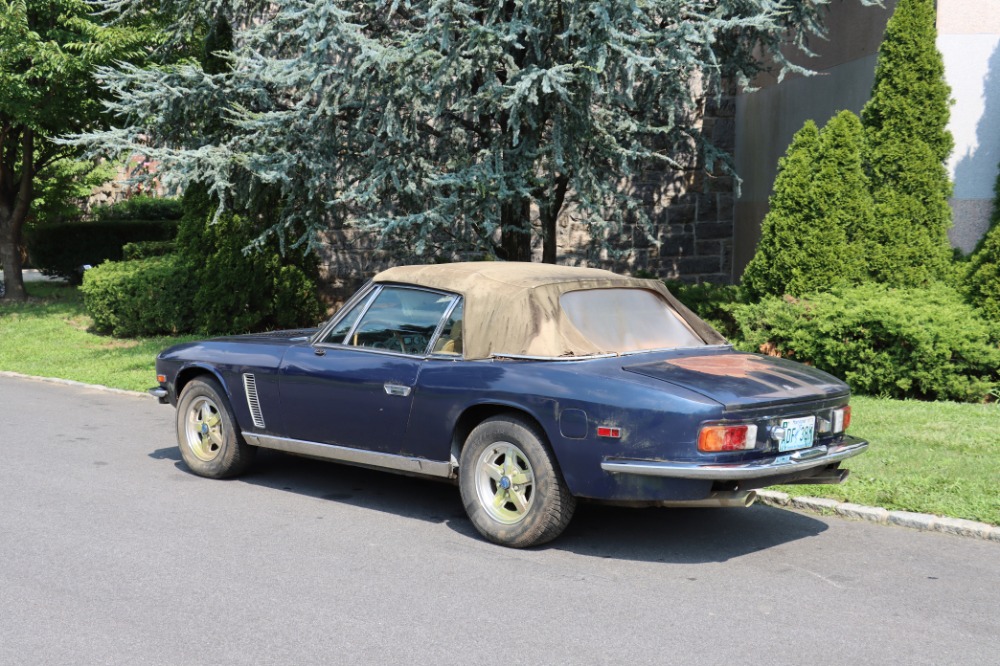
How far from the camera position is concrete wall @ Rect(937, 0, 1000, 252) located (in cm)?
1230

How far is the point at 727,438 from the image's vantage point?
5500 mm

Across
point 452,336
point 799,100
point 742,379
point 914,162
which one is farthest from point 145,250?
point 742,379

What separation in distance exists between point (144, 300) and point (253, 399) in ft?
34.6

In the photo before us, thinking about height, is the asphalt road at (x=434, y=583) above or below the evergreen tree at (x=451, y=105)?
below

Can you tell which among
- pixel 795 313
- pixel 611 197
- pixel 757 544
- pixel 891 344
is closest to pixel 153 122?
pixel 611 197

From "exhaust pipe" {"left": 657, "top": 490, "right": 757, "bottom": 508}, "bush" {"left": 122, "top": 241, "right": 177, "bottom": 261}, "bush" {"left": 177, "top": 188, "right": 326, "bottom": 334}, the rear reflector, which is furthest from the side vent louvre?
"bush" {"left": 122, "top": 241, "right": 177, "bottom": 261}

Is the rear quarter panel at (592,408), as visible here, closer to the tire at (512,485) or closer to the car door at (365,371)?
the tire at (512,485)

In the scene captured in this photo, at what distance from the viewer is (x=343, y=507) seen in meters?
7.02

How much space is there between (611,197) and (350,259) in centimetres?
748

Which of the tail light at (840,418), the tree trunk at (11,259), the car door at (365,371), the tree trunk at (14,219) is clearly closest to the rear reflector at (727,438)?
the tail light at (840,418)

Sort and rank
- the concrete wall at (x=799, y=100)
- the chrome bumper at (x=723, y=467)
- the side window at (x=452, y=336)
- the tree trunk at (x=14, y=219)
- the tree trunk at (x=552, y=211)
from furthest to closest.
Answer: the tree trunk at (x=14, y=219), the concrete wall at (x=799, y=100), the tree trunk at (x=552, y=211), the side window at (x=452, y=336), the chrome bumper at (x=723, y=467)

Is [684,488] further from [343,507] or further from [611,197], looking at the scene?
[611,197]

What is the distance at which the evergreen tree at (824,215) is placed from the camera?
11.9m

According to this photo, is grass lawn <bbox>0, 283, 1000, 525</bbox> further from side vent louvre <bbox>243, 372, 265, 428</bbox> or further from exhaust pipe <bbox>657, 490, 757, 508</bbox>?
side vent louvre <bbox>243, 372, 265, 428</bbox>
